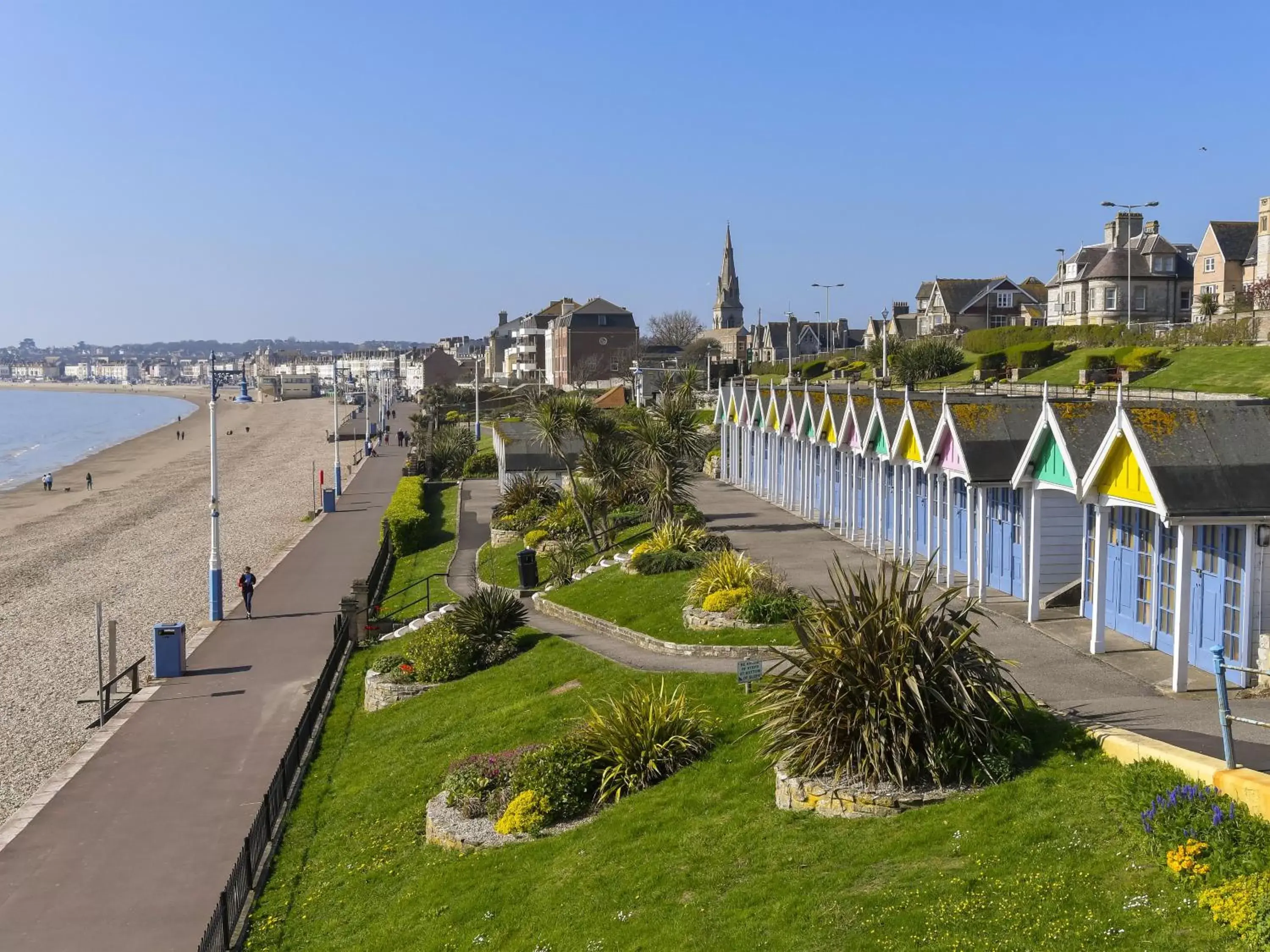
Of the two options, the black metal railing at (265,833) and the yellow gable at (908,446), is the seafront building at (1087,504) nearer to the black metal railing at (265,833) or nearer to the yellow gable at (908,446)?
the yellow gable at (908,446)

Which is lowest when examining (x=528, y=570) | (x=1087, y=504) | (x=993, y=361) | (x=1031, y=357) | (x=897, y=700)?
(x=528, y=570)

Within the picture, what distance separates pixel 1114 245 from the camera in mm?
76188

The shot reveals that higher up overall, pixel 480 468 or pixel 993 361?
pixel 993 361

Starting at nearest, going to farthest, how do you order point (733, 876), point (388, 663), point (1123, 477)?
point (733, 876) < point (1123, 477) < point (388, 663)

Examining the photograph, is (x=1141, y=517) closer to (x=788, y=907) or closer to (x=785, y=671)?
(x=785, y=671)

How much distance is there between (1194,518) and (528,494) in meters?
25.1

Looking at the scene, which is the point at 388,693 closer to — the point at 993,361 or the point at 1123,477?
the point at 1123,477

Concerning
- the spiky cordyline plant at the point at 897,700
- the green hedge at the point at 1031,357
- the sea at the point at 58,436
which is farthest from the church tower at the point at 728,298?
the spiky cordyline plant at the point at 897,700

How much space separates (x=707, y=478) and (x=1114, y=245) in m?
41.9

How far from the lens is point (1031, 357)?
5622cm

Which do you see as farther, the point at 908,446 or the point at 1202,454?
the point at 908,446

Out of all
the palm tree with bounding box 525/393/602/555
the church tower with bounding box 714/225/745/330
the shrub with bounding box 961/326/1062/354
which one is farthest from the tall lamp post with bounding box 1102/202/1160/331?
the church tower with bounding box 714/225/745/330

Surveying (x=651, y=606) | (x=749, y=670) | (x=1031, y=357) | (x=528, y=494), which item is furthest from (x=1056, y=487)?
(x=1031, y=357)

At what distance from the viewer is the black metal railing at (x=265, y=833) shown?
12.5 m
